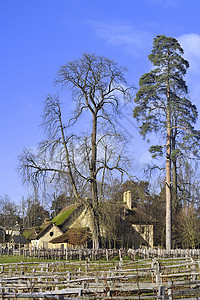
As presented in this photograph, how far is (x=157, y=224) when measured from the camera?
188 feet

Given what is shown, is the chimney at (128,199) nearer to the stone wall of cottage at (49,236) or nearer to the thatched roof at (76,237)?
the stone wall of cottage at (49,236)

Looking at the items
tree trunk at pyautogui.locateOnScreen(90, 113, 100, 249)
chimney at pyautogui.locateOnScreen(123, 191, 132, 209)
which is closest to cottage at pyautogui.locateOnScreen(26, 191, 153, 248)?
chimney at pyautogui.locateOnScreen(123, 191, 132, 209)

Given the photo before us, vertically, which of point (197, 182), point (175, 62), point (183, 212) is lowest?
point (183, 212)

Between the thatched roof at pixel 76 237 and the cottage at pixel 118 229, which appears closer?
the thatched roof at pixel 76 237

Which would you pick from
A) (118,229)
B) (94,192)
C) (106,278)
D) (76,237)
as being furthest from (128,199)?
(106,278)

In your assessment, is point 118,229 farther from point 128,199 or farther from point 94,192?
point 94,192

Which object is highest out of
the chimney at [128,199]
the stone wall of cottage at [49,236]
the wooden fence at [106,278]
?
the chimney at [128,199]

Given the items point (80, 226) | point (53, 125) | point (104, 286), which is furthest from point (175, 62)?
point (104, 286)

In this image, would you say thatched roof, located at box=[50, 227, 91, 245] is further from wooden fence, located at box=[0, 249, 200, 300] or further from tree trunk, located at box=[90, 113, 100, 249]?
wooden fence, located at box=[0, 249, 200, 300]

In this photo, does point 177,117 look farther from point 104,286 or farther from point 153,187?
point 104,286

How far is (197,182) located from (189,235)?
861cm

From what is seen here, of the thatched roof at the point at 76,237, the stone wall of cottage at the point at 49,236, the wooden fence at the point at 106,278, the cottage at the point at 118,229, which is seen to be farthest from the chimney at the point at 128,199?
the wooden fence at the point at 106,278

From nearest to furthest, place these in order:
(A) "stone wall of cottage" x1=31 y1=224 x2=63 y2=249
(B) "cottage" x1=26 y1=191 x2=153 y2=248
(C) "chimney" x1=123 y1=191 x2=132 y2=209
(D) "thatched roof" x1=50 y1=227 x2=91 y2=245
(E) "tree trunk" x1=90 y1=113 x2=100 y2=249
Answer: (E) "tree trunk" x1=90 y1=113 x2=100 y2=249, (D) "thatched roof" x1=50 y1=227 x2=91 y2=245, (B) "cottage" x1=26 y1=191 x2=153 y2=248, (A) "stone wall of cottage" x1=31 y1=224 x2=63 y2=249, (C) "chimney" x1=123 y1=191 x2=132 y2=209

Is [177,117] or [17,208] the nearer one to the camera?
[177,117]
